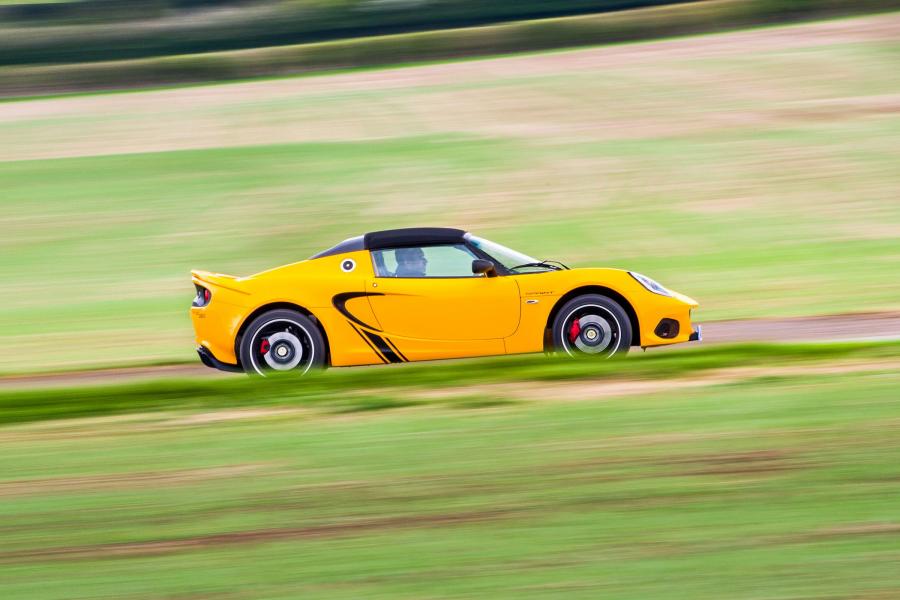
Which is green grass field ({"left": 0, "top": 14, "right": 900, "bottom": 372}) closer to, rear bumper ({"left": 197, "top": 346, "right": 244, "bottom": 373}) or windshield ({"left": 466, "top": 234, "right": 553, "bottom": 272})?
rear bumper ({"left": 197, "top": 346, "right": 244, "bottom": 373})

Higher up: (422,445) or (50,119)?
(50,119)

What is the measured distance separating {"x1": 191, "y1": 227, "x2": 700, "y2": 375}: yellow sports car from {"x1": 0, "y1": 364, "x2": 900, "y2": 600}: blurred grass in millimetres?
1880

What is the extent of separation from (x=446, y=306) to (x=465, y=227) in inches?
268

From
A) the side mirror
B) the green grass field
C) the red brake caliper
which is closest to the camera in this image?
the side mirror

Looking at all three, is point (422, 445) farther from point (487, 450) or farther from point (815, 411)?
point (815, 411)

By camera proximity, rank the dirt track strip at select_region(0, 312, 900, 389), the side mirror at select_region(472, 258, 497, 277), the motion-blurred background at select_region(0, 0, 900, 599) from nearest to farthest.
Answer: the motion-blurred background at select_region(0, 0, 900, 599), the side mirror at select_region(472, 258, 497, 277), the dirt track strip at select_region(0, 312, 900, 389)

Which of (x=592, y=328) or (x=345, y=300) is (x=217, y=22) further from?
(x=592, y=328)

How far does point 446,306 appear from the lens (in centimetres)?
862

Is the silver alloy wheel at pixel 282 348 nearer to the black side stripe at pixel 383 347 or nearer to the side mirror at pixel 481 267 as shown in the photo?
the black side stripe at pixel 383 347

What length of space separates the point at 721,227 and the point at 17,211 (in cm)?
1097

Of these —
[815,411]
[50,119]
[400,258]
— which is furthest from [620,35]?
[815,411]

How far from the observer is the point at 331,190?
692 inches

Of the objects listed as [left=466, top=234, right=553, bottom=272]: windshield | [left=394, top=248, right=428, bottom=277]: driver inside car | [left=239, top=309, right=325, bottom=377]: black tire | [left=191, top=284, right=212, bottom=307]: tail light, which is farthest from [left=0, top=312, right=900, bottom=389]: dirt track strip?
[left=466, top=234, right=553, bottom=272]: windshield

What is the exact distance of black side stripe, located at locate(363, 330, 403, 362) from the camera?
869cm
